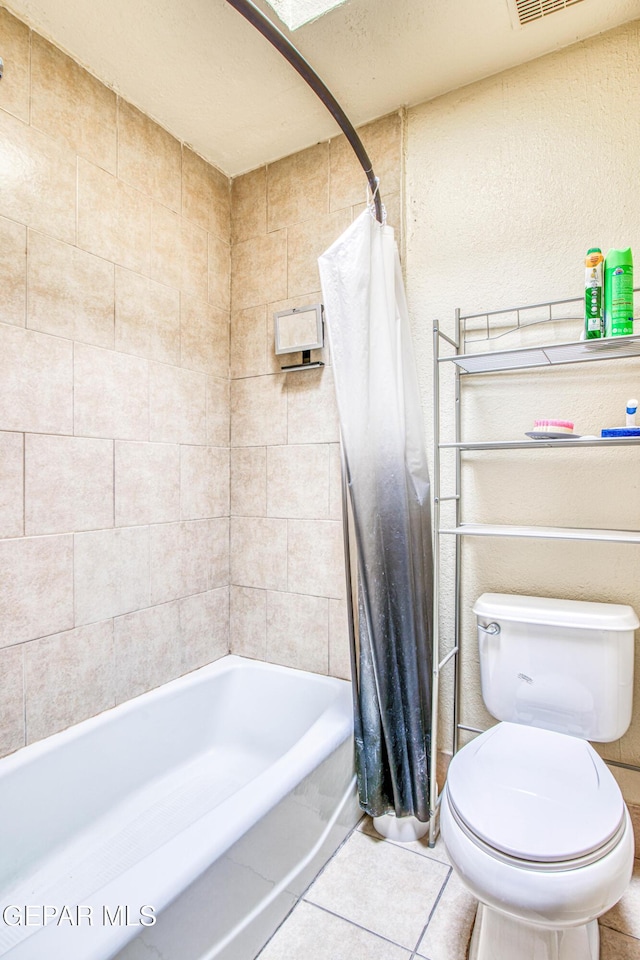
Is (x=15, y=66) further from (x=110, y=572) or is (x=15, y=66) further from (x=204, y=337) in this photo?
(x=110, y=572)

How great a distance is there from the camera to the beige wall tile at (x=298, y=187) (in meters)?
1.99

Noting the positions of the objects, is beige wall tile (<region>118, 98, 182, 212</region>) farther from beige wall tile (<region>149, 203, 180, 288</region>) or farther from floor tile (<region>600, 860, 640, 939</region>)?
floor tile (<region>600, 860, 640, 939</region>)

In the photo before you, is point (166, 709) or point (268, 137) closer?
point (166, 709)

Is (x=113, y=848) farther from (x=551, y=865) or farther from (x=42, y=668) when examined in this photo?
(x=551, y=865)

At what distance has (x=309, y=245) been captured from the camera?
202cm

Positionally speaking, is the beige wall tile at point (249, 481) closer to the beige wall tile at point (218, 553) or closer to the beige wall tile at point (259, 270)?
the beige wall tile at point (218, 553)

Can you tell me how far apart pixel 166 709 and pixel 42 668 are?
1.60ft

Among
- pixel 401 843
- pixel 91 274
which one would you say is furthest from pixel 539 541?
pixel 91 274

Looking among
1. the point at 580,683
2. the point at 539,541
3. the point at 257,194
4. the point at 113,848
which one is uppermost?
the point at 257,194

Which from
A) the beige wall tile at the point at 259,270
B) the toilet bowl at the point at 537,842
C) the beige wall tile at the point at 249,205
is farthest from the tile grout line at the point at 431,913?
the beige wall tile at the point at 249,205

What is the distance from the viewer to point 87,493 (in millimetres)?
1623

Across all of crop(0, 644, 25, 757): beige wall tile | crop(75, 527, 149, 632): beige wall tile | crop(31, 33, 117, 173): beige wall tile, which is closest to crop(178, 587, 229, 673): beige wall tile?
crop(75, 527, 149, 632): beige wall tile

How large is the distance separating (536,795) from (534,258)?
4.99 ft

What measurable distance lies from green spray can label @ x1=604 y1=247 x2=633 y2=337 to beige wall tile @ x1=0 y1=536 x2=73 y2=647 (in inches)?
66.0
